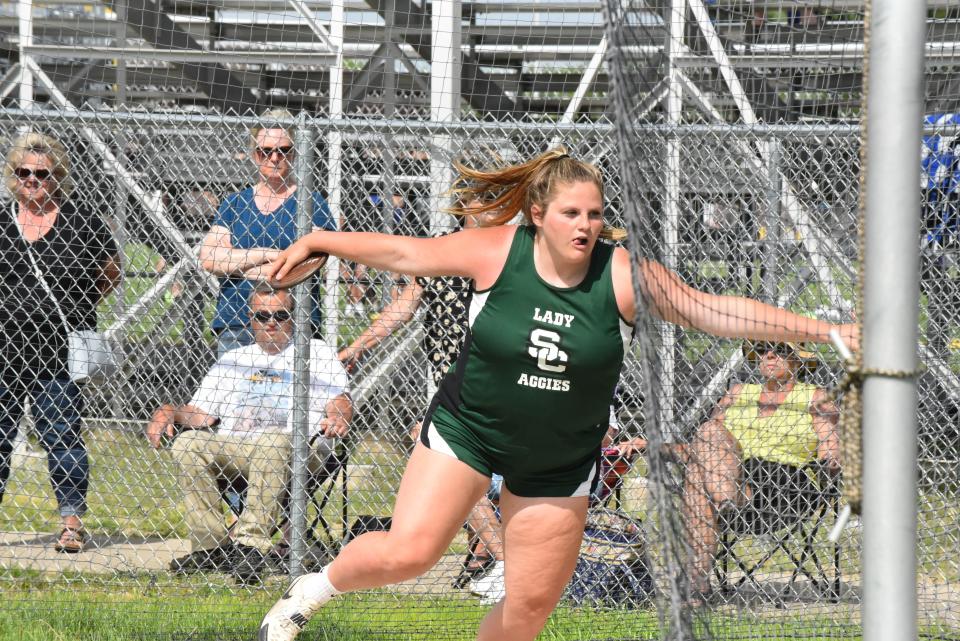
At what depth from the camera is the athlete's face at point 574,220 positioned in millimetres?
3414

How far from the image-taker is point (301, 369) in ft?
17.0

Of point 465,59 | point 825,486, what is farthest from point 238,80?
point 825,486

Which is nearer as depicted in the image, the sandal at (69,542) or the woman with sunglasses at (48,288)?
the woman with sunglasses at (48,288)

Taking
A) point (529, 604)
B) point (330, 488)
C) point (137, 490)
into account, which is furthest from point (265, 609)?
point (529, 604)

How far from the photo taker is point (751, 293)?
17.1 feet

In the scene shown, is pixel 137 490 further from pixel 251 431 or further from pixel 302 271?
pixel 302 271

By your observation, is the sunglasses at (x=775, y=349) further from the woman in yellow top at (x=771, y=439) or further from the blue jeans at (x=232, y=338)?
the blue jeans at (x=232, y=338)

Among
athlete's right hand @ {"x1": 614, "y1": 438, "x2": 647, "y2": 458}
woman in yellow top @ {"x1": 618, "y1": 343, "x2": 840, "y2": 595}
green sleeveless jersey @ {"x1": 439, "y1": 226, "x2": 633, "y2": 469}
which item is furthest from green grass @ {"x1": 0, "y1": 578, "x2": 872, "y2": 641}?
green sleeveless jersey @ {"x1": 439, "y1": 226, "x2": 633, "y2": 469}

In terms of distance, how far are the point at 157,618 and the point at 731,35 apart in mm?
3891

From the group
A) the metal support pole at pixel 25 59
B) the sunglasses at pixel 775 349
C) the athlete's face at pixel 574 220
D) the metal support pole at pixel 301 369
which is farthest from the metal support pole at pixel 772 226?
the metal support pole at pixel 25 59

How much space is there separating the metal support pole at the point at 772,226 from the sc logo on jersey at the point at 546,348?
2.08 metres

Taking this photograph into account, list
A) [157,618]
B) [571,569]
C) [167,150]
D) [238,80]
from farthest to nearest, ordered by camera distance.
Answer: [238,80] < [167,150] < [157,618] < [571,569]

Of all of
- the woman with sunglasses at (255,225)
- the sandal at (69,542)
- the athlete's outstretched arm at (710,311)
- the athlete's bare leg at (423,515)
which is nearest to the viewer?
the athlete's outstretched arm at (710,311)

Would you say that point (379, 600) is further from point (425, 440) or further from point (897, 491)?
point (897, 491)
